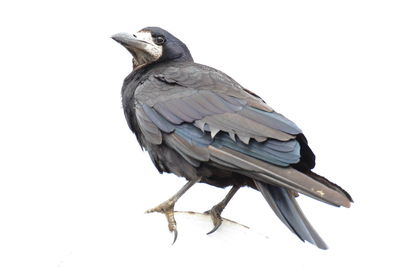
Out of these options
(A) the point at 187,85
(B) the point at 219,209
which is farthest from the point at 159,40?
(B) the point at 219,209

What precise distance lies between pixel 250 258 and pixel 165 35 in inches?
99.4

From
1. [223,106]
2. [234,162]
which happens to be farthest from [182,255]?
[223,106]

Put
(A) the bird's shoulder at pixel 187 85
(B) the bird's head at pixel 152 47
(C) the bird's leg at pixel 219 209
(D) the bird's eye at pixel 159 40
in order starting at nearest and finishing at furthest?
1. (C) the bird's leg at pixel 219 209
2. (A) the bird's shoulder at pixel 187 85
3. (B) the bird's head at pixel 152 47
4. (D) the bird's eye at pixel 159 40

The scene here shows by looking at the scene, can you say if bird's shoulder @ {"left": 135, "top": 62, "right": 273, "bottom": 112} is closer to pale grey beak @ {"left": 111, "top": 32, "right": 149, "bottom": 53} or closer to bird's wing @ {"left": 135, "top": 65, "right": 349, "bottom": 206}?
bird's wing @ {"left": 135, "top": 65, "right": 349, "bottom": 206}

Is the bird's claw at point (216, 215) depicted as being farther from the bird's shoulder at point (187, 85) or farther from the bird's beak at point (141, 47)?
the bird's beak at point (141, 47)

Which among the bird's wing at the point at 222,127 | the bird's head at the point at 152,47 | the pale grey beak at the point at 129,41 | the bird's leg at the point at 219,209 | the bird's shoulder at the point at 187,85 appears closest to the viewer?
the bird's leg at the point at 219,209

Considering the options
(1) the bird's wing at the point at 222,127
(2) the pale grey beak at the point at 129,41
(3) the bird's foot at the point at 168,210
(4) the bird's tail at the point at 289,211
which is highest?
(2) the pale grey beak at the point at 129,41

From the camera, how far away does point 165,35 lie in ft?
23.0

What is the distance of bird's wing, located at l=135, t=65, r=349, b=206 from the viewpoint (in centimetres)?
548

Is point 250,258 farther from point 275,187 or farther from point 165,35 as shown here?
point 165,35

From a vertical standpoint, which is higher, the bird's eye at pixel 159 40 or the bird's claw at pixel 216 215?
the bird's eye at pixel 159 40

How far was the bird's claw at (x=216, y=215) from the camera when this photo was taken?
17.4ft

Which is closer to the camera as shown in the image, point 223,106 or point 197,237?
point 197,237

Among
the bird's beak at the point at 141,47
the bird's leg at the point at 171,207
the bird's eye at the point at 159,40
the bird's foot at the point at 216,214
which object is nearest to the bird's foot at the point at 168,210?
the bird's leg at the point at 171,207
